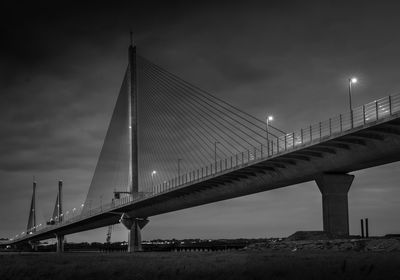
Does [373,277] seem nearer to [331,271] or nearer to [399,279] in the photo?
[399,279]

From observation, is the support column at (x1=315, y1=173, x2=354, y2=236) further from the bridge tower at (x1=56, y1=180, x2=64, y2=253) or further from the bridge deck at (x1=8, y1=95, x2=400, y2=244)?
the bridge tower at (x1=56, y1=180, x2=64, y2=253)

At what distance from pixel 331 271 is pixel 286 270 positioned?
6.41ft

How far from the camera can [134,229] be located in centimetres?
10031

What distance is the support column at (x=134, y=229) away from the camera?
98000mm

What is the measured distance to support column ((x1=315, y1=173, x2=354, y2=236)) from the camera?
4831 cm

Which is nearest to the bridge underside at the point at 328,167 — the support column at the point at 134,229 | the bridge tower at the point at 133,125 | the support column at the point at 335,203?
the support column at the point at 335,203

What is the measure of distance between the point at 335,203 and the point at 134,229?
57158 millimetres

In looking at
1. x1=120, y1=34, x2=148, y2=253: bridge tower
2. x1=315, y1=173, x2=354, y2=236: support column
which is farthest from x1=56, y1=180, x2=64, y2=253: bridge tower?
x1=315, y1=173, x2=354, y2=236: support column

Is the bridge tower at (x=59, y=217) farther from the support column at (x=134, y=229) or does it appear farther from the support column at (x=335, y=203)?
the support column at (x=335, y=203)

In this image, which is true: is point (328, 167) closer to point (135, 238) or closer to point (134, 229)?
point (135, 238)

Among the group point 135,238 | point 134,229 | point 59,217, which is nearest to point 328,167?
point 135,238

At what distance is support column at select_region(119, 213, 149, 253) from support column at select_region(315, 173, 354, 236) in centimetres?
5427

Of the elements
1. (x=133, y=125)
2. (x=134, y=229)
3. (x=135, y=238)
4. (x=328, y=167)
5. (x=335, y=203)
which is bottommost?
(x=135, y=238)

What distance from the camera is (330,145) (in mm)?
46250
